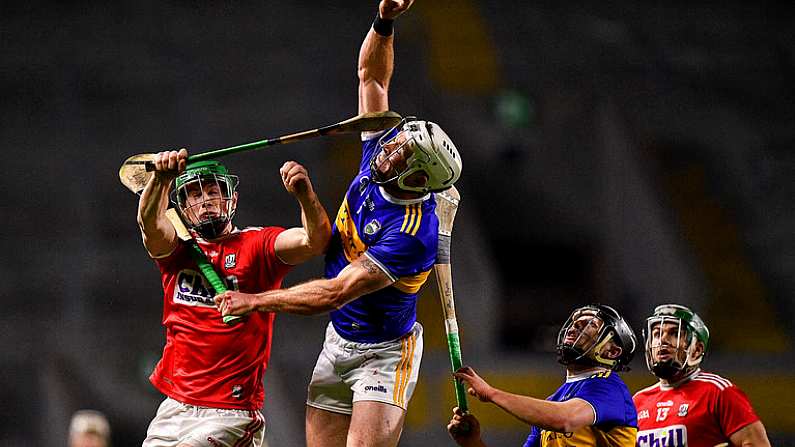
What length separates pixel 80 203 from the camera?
27.3ft

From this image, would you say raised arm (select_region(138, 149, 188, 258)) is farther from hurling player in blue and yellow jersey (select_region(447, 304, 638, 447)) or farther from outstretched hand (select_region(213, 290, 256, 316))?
hurling player in blue and yellow jersey (select_region(447, 304, 638, 447))

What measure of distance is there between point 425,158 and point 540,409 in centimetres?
96

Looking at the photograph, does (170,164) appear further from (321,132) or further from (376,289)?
(376,289)

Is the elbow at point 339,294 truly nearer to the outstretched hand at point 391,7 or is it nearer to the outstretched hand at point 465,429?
the outstretched hand at point 465,429

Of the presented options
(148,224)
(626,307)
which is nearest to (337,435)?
(148,224)

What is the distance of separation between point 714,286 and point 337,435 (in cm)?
560

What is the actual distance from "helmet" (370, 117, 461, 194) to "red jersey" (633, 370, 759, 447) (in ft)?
5.42

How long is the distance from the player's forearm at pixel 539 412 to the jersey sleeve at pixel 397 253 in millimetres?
540

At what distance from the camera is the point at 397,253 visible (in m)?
3.61

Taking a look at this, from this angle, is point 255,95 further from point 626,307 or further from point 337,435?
point 337,435

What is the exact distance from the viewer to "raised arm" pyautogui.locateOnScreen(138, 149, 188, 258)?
11.5 ft

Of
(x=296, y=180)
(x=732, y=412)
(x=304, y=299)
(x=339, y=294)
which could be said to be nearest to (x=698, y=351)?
(x=732, y=412)

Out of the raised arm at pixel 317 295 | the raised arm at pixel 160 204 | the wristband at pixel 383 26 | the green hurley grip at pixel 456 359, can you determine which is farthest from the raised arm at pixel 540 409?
the wristband at pixel 383 26

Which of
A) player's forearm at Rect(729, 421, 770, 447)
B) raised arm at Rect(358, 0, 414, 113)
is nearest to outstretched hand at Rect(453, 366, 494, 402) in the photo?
raised arm at Rect(358, 0, 414, 113)
